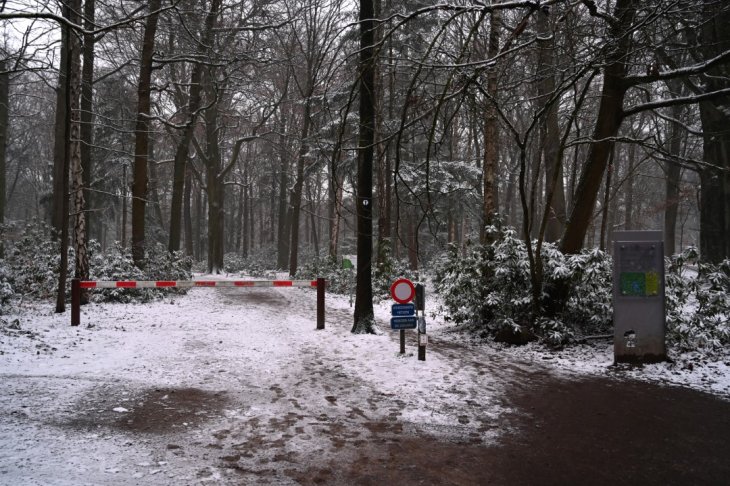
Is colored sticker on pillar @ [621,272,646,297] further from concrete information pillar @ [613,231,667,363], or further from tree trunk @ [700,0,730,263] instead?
tree trunk @ [700,0,730,263]

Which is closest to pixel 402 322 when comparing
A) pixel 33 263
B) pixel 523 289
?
pixel 523 289

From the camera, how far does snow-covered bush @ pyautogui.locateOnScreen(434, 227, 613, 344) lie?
29.4ft

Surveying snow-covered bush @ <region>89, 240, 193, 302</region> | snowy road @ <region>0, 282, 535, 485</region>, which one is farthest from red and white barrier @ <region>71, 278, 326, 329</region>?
snow-covered bush @ <region>89, 240, 193, 302</region>

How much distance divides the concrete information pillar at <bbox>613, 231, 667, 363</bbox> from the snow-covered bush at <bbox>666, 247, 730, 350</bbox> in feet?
2.17

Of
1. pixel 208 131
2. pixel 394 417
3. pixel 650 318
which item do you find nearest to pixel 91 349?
pixel 394 417

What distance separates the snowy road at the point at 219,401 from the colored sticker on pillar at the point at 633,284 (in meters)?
1.93

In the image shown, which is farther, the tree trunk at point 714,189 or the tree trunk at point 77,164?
the tree trunk at point 714,189

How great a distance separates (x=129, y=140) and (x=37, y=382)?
24.1m

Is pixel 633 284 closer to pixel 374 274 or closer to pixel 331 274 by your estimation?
pixel 374 274

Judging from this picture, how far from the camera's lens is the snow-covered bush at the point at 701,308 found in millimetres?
7914

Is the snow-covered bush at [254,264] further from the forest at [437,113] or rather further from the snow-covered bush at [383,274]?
the snow-covered bush at [383,274]

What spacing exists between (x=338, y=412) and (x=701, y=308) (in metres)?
6.64

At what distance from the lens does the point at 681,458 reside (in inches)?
175

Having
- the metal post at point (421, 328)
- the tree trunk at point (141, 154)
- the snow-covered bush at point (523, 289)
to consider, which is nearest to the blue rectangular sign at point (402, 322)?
the metal post at point (421, 328)
